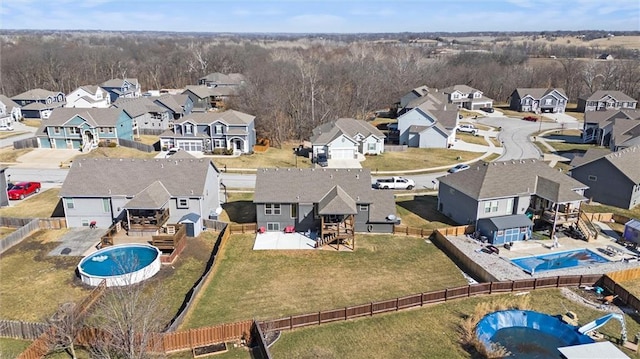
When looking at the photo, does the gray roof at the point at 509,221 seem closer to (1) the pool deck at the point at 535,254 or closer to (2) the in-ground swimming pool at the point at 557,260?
(1) the pool deck at the point at 535,254

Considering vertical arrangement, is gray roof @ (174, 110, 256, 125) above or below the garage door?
above

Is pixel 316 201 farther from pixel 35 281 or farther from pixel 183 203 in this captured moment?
pixel 35 281

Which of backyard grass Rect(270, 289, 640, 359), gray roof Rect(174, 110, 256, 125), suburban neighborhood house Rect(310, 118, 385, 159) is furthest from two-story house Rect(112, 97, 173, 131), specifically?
backyard grass Rect(270, 289, 640, 359)

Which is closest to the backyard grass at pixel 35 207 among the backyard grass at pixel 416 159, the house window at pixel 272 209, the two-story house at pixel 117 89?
the house window at pixel 272 209

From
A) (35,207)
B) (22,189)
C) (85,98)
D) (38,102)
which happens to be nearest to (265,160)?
(35,207)

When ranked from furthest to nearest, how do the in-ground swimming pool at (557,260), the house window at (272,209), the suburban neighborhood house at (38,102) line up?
the suburban neighborhood house at (38,102) < the house window at (272,209) < the in-ground swimming pool at (557,260)

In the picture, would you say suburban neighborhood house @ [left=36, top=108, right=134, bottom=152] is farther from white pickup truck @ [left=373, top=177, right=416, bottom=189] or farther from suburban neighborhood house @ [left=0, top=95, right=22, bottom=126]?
white pickup truck @ [left=373, top=177, right=416, bottom=189]
